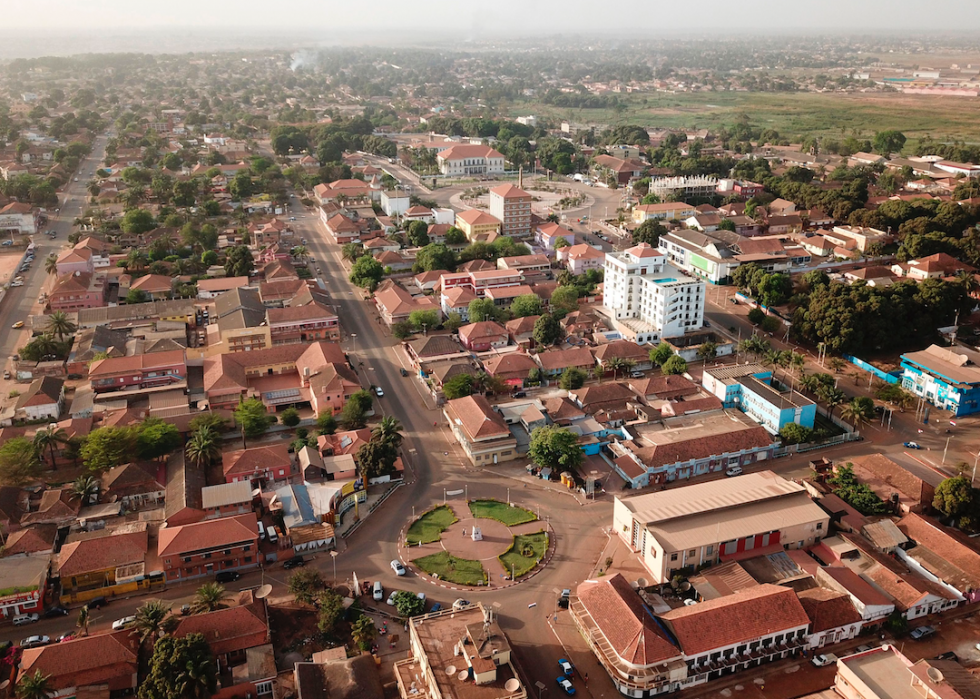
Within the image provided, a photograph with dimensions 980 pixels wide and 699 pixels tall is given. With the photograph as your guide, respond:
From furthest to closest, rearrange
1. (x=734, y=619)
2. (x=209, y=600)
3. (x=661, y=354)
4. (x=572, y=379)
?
(x=661, y=354)
(x=572, y=379)
(x=209, y=600)
(x=734, y=619)

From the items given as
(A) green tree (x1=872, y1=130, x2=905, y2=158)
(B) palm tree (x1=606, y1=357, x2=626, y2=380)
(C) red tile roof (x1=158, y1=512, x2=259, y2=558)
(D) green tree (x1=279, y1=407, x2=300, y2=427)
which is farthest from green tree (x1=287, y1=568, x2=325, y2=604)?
(A) green tree (x1=872, y1=130, x2=905, y2=158)

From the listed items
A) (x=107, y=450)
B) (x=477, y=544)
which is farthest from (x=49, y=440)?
(x=477, y=544)

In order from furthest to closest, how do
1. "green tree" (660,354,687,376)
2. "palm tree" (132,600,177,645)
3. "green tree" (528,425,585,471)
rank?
"green tree" (660,354,687,376), "green tree" (528,425,585,471), "palm tree" (132,600,177,645)

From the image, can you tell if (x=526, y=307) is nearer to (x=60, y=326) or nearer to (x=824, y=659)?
(x=60, y=326)

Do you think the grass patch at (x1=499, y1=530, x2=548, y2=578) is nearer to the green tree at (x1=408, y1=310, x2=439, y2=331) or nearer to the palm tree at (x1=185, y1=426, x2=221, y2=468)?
the palm tree at (x1=185, y1=426, x2=221, y2=468)

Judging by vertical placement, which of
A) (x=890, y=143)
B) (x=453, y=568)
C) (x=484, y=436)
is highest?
(x=890, y=143)
